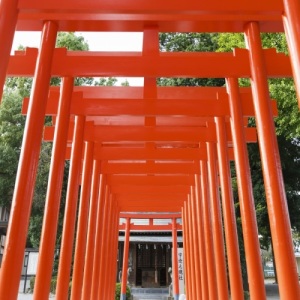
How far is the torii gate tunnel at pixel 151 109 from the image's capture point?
3602 mm

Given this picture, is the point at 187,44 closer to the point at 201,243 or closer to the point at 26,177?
the point at 201,243

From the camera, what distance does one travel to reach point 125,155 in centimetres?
811

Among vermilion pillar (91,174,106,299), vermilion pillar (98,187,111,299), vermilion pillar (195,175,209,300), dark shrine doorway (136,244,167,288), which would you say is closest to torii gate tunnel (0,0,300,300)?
vermilion pillar (195,175,209,300)

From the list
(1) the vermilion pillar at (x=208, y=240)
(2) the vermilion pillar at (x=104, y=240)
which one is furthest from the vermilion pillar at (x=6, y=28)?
(2) the vermilion pillar at (x=104, y=240)

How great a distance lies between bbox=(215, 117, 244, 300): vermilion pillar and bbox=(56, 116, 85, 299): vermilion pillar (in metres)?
2.49

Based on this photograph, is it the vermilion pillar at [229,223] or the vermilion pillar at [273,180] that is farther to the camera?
the vermilion pillar at [229,223]

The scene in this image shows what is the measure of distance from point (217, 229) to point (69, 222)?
2.83 m

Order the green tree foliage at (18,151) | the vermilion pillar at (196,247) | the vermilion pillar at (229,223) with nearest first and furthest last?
the vermilion pillar at (229,223) < the vermilion pillar at (196,247) < the green tree foliage at (18,151)

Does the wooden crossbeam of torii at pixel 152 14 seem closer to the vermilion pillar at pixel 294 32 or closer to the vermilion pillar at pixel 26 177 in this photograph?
the vermilion pillar at pixel 26 177

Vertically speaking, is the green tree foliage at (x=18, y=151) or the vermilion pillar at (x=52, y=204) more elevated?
the green tree foliage at (x=18, y=151)

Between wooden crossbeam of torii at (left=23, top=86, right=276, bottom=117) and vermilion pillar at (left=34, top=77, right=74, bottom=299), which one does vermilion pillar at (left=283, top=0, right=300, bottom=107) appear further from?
vermilion pillar at (left=34, top=77, right=74, bottom=299)

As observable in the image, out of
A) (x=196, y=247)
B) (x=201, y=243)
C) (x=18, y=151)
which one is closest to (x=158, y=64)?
(x=201, y=243)

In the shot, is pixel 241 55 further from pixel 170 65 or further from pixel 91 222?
pixel 91 222

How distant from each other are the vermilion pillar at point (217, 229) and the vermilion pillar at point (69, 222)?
2697 mm
